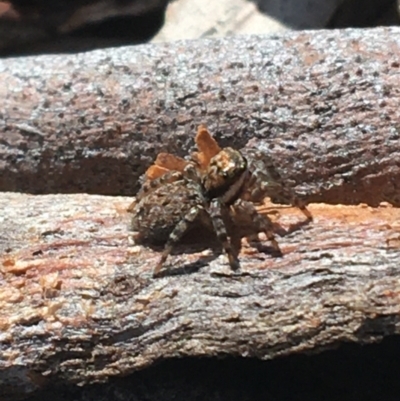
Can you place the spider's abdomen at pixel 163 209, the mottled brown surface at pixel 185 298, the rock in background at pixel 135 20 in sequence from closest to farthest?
the mottled brown surface at pixel 185 298
the spider's abdomen at pixel 163 209
the rock in background at pixel 135 20

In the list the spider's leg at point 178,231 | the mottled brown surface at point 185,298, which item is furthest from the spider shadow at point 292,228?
the spider's leg at point 178,231

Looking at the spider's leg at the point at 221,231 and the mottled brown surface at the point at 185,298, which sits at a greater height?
the spider's leg at the point at 221,231

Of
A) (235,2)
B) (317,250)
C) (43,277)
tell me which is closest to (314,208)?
(317,250)

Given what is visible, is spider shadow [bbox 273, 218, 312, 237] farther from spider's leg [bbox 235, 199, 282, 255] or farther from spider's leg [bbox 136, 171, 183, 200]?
spider's leg [bbox 136, 171, 183, 200]

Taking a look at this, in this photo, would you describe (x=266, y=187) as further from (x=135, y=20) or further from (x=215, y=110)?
(x=135, y=20)

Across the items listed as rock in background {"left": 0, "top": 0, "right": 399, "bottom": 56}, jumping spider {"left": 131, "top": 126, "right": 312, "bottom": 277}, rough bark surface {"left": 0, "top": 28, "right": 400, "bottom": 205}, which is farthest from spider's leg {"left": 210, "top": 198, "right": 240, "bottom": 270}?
rock in background {"left": 0, "top": 0, "right": 399, "bottom": 56}

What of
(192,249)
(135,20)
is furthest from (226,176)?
(135,20)

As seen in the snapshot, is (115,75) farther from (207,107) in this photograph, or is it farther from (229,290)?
(229,290)

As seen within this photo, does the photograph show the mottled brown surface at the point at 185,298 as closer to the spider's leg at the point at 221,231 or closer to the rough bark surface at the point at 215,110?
the spider's leg at the point at 221,231
